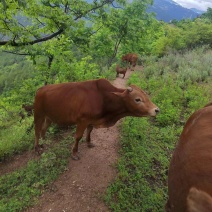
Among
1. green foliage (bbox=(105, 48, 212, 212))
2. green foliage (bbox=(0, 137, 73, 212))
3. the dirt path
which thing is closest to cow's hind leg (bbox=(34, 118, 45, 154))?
green foliage (bbox=(0, 137, 73, 212))

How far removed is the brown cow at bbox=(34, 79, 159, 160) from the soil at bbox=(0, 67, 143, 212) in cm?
50

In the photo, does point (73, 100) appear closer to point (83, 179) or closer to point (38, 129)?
point (38, 129)

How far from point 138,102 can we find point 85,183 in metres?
2.27

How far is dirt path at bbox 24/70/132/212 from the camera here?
491 cm

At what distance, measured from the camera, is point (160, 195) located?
5184 millimetres

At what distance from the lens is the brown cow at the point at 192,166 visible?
1.71 meters

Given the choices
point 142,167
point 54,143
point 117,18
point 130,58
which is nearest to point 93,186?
point 142,167

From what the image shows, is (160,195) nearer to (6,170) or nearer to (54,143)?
(54,143)

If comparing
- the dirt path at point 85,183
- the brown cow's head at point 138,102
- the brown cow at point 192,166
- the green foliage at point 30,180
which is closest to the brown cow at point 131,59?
the dirt path at point 85,183

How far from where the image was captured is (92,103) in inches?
231

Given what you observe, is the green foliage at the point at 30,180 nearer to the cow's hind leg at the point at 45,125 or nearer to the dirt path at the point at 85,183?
the dirt path at the point at 85,183

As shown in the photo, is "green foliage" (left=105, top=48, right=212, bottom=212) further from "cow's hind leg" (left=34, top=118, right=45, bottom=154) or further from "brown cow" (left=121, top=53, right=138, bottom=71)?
"brown cow" (left=121, top=53, right=138, bottom=71)

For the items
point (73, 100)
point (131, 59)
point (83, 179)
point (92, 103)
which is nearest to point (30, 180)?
point (83, 179)

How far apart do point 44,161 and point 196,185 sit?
502 centimetres
